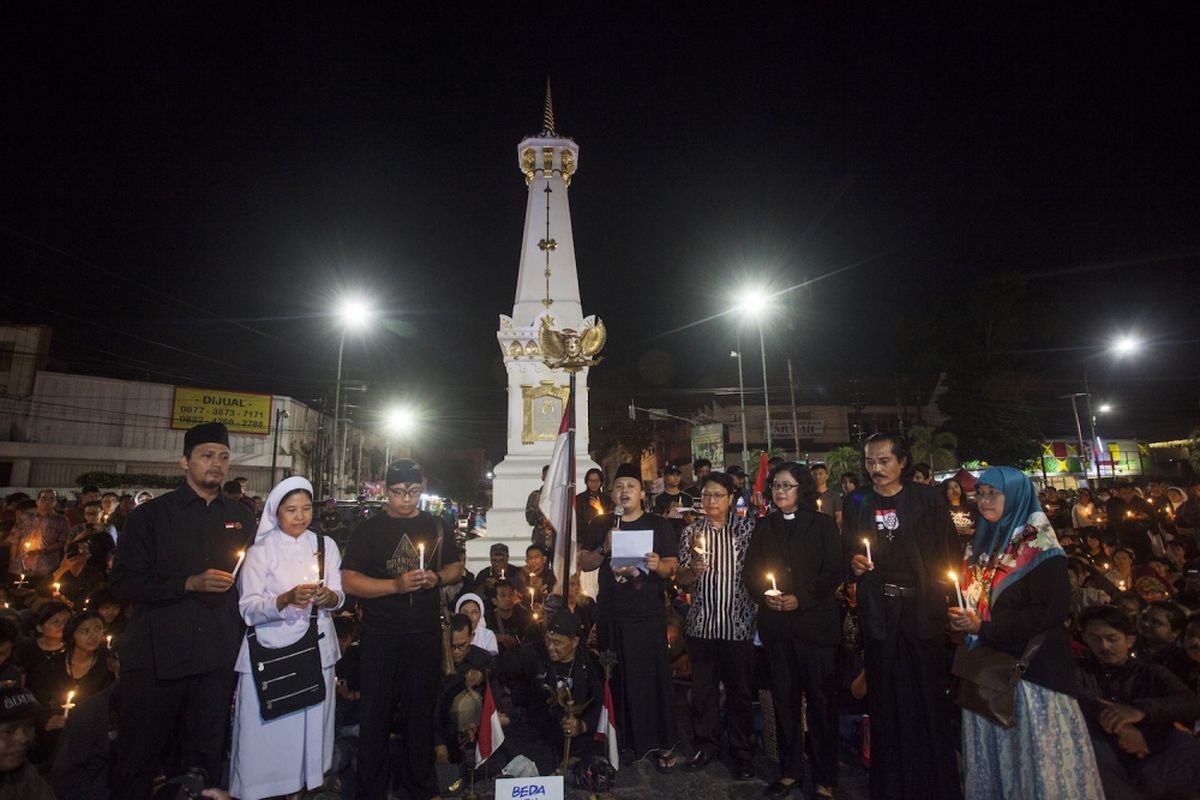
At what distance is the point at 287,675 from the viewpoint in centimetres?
381

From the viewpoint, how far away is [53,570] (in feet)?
27.5

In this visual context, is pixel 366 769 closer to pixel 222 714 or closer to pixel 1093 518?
pixel 222 714

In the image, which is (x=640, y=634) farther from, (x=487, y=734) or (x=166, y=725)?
(x=166, y=725)

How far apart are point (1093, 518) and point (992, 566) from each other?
1243 cm

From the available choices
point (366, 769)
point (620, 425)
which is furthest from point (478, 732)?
point (620, 425)

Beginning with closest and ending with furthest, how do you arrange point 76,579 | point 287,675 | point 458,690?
point 287,675, point 458,690, point 76,579

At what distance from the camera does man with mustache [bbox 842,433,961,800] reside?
3775 millimetres

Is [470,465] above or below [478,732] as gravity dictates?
above

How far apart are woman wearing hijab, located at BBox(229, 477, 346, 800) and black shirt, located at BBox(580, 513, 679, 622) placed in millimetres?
2019

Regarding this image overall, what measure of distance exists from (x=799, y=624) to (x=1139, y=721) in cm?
211

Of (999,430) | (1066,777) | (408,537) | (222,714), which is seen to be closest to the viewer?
(1066,777)

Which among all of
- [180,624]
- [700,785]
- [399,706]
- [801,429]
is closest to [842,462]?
[801,429]

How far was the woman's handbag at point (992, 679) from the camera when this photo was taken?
345cm

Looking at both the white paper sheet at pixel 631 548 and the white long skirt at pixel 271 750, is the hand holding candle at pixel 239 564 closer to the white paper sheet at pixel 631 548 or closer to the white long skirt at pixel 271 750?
the white long skirt at pixel 271 750
